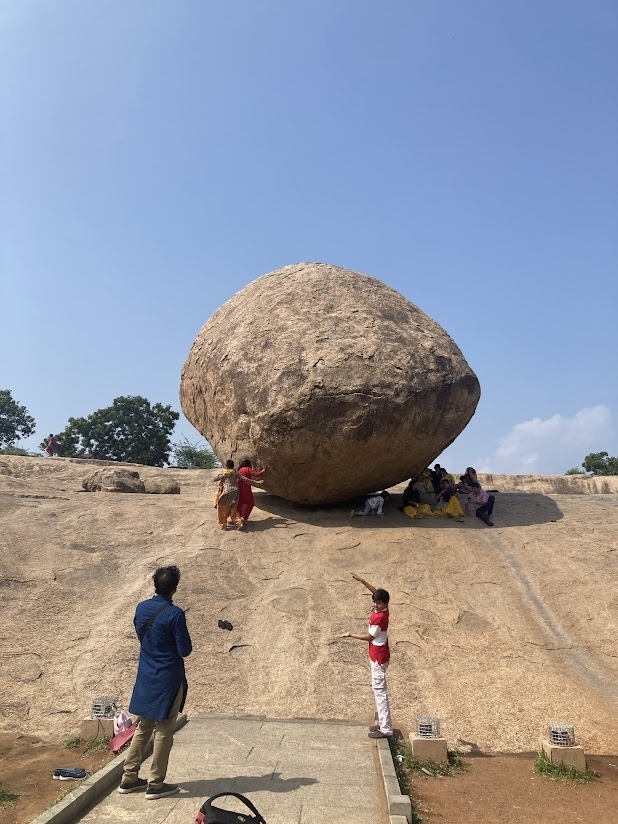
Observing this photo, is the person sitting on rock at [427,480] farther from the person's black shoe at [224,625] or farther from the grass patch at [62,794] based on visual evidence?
the grass patch at [62,794]

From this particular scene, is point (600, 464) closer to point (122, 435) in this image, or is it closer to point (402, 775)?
point (122, 435)

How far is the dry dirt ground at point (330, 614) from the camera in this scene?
5648mm

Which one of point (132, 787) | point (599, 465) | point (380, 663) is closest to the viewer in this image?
point (132, 787)

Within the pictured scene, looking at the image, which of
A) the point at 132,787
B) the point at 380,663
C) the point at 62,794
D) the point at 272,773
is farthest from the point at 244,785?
the point at 380,663

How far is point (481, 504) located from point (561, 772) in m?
5.98

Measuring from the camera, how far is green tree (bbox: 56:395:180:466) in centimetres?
2884

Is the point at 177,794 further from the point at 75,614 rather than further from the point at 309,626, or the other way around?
the point at 75,614

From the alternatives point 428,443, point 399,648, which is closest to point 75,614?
point 399,648

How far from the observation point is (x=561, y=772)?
446 cm

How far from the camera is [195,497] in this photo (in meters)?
11.9

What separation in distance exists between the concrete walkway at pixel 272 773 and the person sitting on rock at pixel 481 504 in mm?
5354

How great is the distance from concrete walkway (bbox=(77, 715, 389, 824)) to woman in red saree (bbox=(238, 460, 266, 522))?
437cm

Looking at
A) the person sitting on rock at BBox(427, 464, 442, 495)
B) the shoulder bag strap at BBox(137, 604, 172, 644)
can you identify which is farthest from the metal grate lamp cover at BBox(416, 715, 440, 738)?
the person sitting on rock at BBox(427, 464, 442, 495)

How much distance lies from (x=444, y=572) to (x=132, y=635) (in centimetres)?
371
